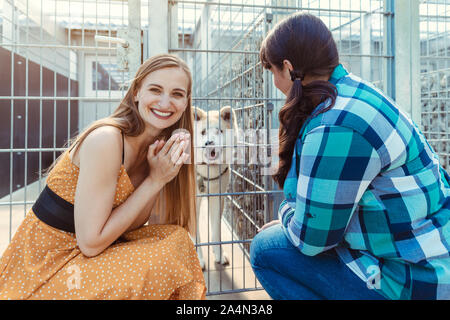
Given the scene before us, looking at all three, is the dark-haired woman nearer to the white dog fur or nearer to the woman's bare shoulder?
the woman's bare shoulder

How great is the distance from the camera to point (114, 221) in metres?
0.85

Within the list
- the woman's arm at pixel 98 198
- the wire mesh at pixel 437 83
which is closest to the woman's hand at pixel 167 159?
the woman's arm at pixel 98 198

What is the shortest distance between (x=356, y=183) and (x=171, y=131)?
2.20ft

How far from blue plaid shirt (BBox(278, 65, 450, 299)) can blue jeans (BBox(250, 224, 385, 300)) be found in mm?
51

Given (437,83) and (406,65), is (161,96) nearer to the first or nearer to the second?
(406,65)

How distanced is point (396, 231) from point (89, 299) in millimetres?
793

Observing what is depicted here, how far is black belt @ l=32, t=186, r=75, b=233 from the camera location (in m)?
0.88

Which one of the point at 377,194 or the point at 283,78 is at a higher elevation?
the point at 283,78

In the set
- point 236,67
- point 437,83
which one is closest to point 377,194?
point 236,67

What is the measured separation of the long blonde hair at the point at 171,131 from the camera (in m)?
0.96
